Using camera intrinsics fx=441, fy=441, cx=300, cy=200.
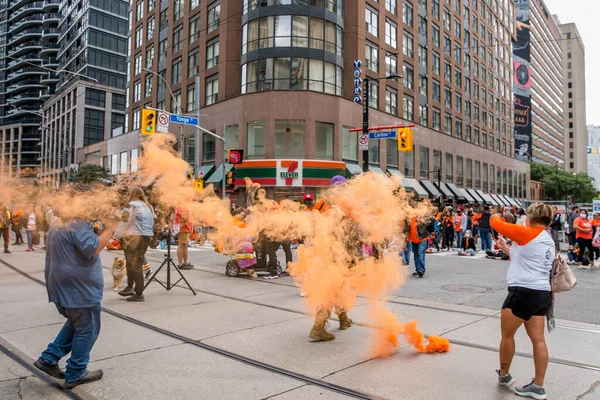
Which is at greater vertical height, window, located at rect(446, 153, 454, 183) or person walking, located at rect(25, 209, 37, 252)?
window, located at rect(446, 153, 454, 183)

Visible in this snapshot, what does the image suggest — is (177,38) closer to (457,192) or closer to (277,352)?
(457,192)

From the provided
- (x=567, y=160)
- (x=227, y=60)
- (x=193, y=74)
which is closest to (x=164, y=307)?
(x=227, y=60)

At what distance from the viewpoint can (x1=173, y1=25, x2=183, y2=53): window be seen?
38.5 m

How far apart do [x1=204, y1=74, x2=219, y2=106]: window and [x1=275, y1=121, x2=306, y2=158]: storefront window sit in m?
7.08

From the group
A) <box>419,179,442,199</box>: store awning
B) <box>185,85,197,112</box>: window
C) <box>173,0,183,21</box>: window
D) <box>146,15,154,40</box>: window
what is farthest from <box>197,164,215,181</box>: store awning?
<box>419,179,442,199</box>: store awning

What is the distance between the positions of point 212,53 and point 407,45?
56.7 feet

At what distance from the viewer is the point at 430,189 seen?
40906 mm

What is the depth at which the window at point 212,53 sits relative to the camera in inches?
1348

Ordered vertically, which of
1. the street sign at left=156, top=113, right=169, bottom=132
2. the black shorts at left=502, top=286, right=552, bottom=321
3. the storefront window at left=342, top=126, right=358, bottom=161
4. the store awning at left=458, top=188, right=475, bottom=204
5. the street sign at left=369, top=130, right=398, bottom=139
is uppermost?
the storefront window at left=342, top=126, right=358, bottom=161

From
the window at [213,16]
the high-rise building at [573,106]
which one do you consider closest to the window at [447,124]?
the window at [213,16]

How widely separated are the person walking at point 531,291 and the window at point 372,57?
104ft

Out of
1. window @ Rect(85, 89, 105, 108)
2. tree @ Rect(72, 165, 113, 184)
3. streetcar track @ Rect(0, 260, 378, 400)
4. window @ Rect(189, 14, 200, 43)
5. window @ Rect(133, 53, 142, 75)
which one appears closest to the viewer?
streetcar track @ Rect(0, 260, 378, 400)

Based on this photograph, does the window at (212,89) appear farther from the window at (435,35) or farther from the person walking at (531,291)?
the person walking at (531,291)

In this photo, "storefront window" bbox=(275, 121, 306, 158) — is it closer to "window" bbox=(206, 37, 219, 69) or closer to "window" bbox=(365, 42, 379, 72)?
"window" bbox=(365, 42, 379, 72)
